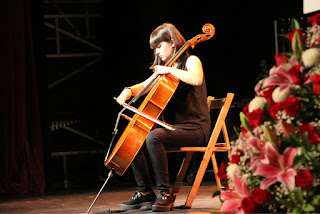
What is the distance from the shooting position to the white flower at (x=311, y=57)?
4.73 feet

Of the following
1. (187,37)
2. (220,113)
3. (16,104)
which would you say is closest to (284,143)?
(220,113)

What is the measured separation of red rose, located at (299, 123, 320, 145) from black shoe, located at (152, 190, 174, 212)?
59.0 inches

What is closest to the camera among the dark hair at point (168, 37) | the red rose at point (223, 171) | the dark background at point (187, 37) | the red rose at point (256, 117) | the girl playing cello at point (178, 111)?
the red rose at point (256, 117)

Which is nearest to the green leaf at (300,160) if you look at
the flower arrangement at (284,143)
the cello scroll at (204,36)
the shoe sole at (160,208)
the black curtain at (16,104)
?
the flower arrangement at (284,143)

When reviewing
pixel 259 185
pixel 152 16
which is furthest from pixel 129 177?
pixel 259 185

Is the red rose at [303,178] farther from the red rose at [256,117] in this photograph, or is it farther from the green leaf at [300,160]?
the red rose at [256,117]

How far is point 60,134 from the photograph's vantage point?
5887 millimetres

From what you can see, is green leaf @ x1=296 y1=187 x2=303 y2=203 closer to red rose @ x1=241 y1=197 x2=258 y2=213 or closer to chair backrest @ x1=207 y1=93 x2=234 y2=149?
red rose @ x1=241 y1=197 x2=258 y2=213

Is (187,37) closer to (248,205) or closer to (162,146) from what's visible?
(162,146)

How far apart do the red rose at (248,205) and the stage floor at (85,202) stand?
4.30 ft

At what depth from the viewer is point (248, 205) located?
55.8 inches

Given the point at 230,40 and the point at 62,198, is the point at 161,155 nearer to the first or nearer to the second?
the point at 62,198

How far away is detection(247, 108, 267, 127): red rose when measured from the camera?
1473 millimetres

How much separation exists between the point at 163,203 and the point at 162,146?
288 millimetres
